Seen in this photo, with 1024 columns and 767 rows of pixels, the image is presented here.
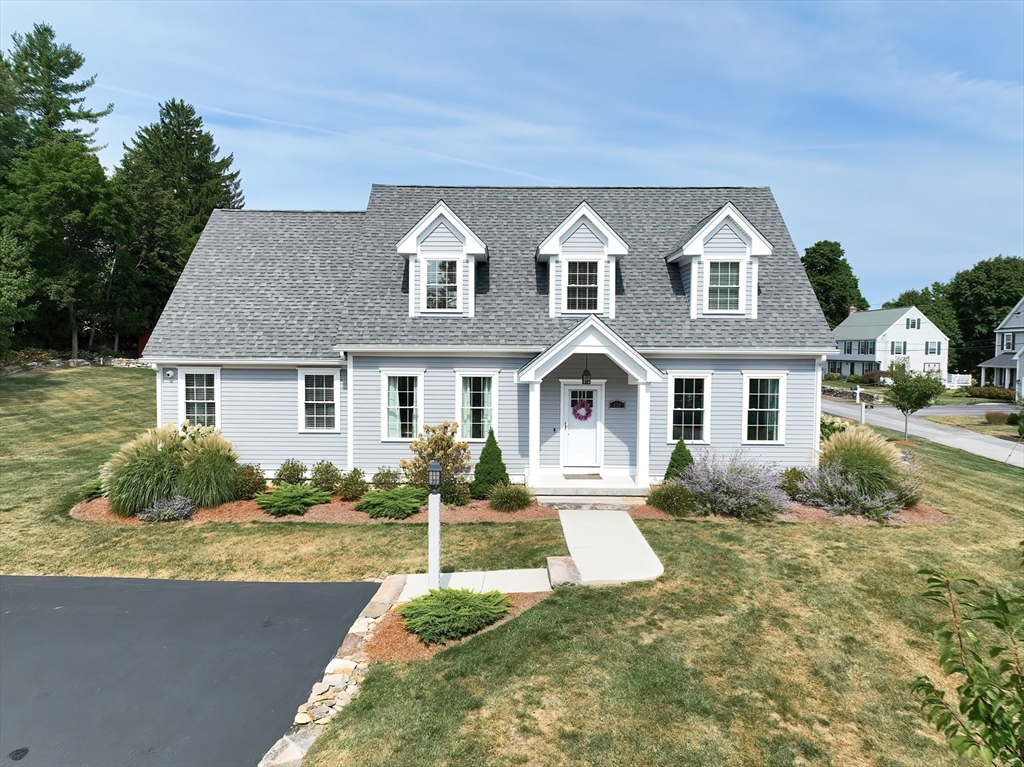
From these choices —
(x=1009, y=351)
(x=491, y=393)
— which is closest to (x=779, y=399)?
(x=491, y=393)

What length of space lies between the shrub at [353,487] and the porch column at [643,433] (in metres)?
7.24

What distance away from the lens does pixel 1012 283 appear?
224 ft

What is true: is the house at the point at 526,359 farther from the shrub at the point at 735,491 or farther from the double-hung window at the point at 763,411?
the shrub at the point at 735,491

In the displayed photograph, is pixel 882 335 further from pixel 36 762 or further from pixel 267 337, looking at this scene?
pixel 36 762

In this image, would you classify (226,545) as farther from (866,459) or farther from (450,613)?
(866,459)

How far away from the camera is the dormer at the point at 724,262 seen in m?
15.9

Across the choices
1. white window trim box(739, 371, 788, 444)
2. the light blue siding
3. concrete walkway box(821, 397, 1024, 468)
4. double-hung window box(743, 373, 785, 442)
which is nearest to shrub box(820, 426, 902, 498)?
the light blue siding

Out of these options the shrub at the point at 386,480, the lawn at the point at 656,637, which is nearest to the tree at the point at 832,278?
the lawn at the point at 656,637

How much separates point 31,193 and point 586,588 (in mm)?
42700

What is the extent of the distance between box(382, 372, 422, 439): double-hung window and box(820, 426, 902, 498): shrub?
10.9 m

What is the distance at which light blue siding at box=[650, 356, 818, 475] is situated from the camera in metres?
15.8

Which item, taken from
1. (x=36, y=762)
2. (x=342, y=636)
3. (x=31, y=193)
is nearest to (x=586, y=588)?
(x=342, y=636)

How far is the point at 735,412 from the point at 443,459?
818cm

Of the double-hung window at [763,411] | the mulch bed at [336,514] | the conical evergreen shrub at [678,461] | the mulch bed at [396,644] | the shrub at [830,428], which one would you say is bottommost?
the mulch bed at [396,644]
